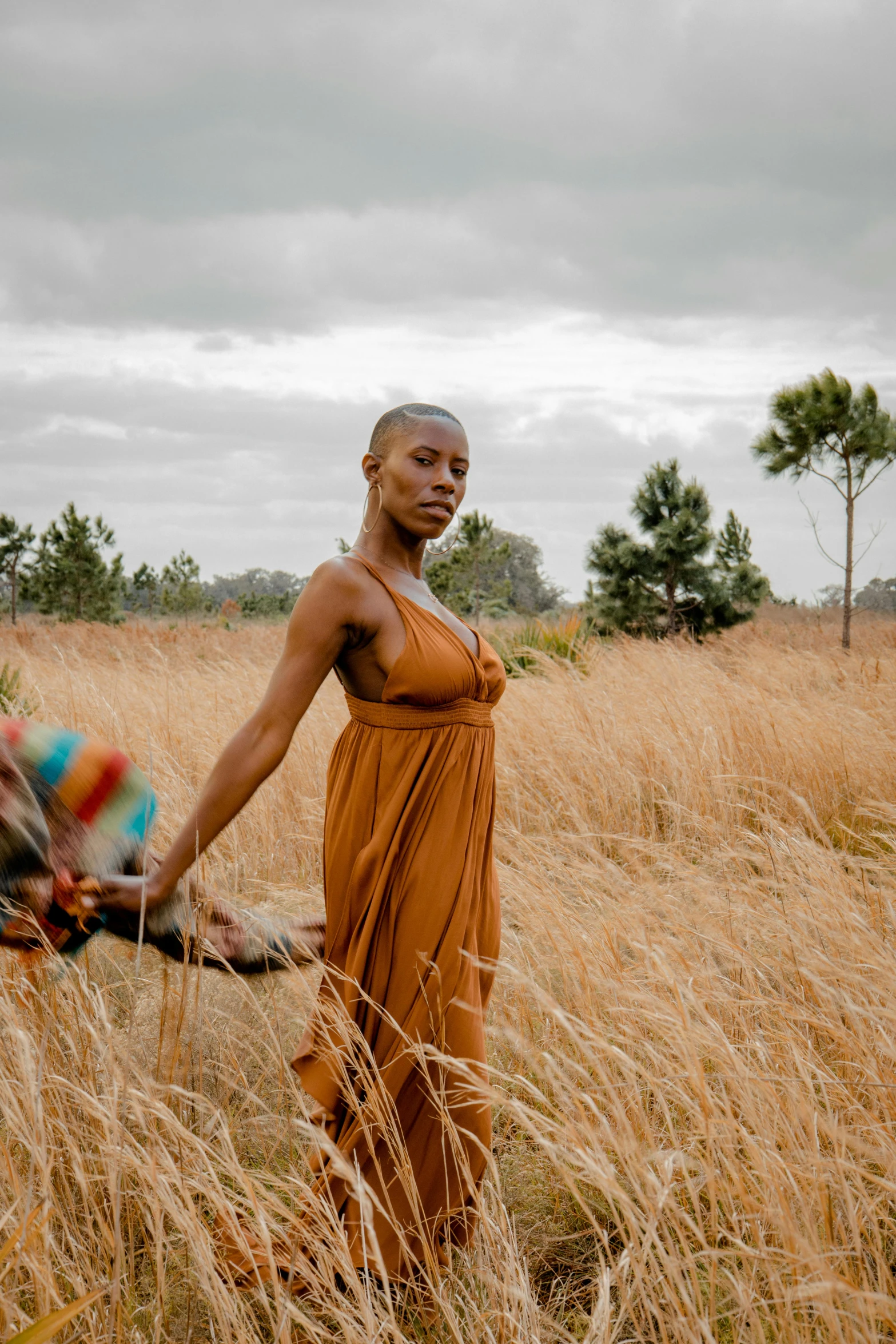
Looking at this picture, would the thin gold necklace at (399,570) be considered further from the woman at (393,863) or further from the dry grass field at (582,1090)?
the dry grass field at (582,1090)

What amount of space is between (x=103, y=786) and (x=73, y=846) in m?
0.12

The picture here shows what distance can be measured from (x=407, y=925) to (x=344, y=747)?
1.17 feet

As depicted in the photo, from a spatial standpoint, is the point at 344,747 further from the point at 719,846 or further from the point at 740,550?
the point at 740,550

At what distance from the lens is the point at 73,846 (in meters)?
1.68

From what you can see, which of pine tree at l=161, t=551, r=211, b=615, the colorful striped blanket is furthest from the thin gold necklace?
pine tree at l=161, t=551, r=211, b=615

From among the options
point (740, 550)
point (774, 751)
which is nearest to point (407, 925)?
point (774, 751)

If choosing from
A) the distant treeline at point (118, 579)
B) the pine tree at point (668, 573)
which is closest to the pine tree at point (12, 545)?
the distant treeline at point (118, 579)

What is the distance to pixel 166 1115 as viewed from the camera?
4.38 feet

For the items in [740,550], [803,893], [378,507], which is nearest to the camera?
[378,507]

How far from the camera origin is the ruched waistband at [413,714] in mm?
1729

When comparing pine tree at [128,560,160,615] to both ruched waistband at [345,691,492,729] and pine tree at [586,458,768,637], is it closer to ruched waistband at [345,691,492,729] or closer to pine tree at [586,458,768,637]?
pine tree at [586,458,768,637]

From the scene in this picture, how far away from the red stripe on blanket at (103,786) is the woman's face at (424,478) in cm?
71

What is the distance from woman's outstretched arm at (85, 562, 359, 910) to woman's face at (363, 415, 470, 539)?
25cm

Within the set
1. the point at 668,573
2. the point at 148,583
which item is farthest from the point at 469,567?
the point at 148,583
